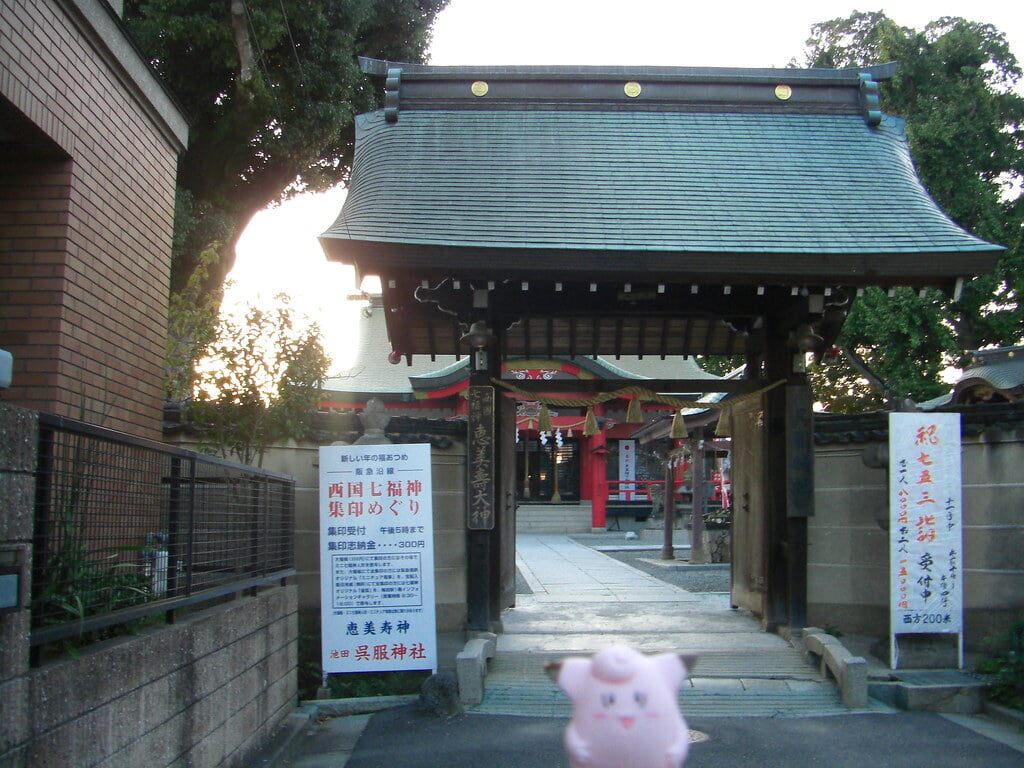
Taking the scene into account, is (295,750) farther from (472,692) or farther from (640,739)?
(640,739)

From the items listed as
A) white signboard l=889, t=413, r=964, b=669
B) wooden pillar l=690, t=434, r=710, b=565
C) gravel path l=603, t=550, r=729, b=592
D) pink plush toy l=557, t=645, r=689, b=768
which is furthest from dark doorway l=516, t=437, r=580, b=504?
pink plush toy l=557, t=645, r=689, b=768

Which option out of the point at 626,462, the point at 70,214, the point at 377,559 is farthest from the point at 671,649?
the point at 626,462

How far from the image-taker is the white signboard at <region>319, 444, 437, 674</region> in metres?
7.87

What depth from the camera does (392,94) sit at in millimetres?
10867

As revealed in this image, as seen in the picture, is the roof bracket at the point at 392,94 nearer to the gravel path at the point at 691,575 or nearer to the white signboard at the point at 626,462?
the gravel path at the point at 691,575

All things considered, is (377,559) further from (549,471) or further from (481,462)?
(549,471)

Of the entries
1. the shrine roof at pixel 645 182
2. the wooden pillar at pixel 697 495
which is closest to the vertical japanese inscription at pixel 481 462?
the shrine roof at pixel 645 182

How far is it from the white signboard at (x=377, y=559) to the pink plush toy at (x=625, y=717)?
546 centimetres

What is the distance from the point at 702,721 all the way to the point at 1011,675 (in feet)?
8.59

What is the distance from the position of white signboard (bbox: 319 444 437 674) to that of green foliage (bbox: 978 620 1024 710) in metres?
4.70

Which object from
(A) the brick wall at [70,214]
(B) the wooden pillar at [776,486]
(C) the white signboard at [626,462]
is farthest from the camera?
(C) the white signboard at [626,462]

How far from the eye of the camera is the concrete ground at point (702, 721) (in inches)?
243

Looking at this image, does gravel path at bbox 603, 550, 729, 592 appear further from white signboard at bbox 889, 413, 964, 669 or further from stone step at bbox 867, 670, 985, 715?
stone step at bbox 867, 670, 985, 715

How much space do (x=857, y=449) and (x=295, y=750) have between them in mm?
5936
